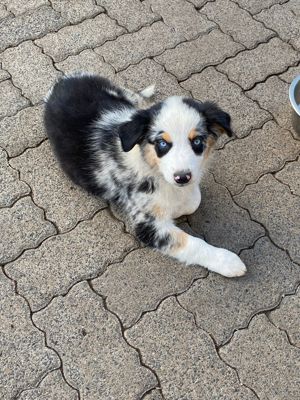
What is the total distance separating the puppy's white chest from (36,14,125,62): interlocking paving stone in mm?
1651

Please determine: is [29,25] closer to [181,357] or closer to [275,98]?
[275,98]

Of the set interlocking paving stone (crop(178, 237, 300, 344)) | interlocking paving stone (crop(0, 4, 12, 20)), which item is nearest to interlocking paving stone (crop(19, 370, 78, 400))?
interlocking paving stone (crop(178, 237, 300, 344))

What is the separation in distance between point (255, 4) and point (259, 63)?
71 centimetres

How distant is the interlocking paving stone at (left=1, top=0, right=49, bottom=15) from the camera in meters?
4.13

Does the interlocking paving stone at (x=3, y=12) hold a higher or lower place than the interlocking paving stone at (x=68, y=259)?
higher

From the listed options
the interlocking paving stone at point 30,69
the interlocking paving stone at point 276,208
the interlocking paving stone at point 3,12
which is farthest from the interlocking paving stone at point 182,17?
the interlocking paving stone at point 276,208

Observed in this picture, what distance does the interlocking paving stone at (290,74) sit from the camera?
12.2 ft

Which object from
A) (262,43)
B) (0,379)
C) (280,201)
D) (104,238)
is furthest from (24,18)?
(0,379)

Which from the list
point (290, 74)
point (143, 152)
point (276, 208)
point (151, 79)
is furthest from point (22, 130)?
point (290, 74)

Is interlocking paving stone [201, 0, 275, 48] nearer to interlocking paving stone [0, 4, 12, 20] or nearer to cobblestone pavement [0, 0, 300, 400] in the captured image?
cobblestone pavement [0, 0, 300, 400]

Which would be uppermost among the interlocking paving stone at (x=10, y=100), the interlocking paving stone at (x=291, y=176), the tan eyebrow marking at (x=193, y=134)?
the tan eyebrow marking at (x=193, y=134)

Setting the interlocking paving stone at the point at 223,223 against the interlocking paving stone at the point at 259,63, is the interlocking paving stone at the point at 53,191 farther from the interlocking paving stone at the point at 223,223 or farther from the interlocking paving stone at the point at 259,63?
the interlocking paving stone at the point at 259,63

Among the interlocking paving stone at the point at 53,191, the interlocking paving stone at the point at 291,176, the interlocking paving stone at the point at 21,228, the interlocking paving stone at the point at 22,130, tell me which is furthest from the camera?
the interlocking paving stone at the point at 22,130

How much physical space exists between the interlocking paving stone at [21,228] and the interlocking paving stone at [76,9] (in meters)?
1.75
